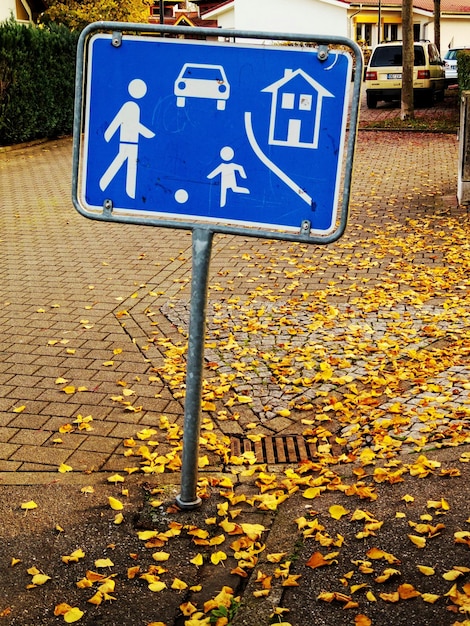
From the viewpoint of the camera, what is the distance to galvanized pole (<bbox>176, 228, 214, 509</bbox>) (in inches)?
135

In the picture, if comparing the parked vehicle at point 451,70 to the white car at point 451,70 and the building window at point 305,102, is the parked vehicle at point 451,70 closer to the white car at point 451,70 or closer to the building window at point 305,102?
the white car at point 451,70

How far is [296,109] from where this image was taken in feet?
10.3

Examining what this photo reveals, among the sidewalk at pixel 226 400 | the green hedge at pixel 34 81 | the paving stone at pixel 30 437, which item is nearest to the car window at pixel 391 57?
the green hedge at pixel 34 81

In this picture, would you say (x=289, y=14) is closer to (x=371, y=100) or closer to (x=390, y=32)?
(x=390, y=32)

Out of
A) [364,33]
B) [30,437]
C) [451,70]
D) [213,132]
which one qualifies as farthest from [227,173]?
[364,33]

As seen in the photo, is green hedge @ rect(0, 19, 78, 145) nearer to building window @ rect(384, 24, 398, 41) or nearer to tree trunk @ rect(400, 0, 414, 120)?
tree trunk @ rect(400, 0, 414, 120)

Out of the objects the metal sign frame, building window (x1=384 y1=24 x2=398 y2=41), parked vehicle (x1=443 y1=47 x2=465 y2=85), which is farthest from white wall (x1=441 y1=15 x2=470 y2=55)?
the metal sign frame

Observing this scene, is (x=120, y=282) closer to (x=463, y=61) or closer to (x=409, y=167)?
(x=409, y=167)

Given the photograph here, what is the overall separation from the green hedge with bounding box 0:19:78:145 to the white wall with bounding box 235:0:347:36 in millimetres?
28205

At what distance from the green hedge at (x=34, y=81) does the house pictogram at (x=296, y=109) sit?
16.6 metres

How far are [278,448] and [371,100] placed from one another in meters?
24.2

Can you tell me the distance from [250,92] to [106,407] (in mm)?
2499

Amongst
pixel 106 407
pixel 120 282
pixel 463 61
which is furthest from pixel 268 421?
pixel 463 61

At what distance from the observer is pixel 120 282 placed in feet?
26.3
